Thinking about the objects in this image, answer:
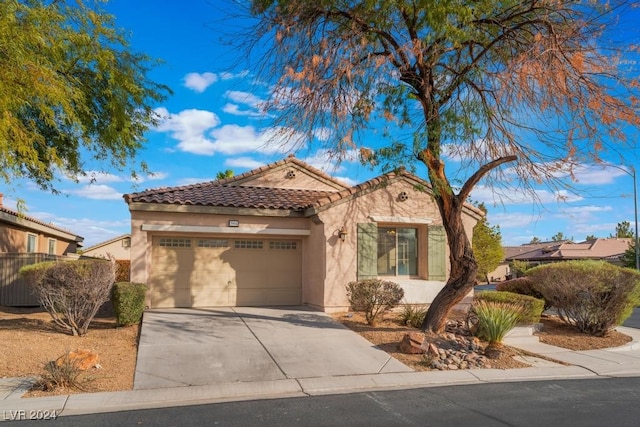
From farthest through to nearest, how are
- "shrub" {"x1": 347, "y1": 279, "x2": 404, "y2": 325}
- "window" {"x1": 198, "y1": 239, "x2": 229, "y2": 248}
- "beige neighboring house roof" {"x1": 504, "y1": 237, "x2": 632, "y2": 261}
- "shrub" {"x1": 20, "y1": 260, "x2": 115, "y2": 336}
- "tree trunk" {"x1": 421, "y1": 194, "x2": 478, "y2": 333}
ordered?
"beige neighboring house roof" {"x1": 504, "y1": 237, "x2": 632, "y2": 261}
"window" {"x1": 198, "y1": 239, "x2": 229, "y2": 248}
"shrub" {"x1": 347, "y1": 279, "x2": 404, "y2": 325}
"tree trunk" {"x1": 421, "y1": 194, "x2": 478, "y2": 333}
"shrub" {"x1": 20, "y1": 260, "x2": 115, "y2": 336}

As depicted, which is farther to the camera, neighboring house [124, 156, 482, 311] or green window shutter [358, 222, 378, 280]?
green window shutter [358, 222, 378, 280]

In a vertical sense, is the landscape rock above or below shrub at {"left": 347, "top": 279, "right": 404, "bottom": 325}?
below

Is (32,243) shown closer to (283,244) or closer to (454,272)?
(283,244)

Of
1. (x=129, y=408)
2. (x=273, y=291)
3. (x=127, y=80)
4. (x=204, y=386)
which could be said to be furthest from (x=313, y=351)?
(x=127, y=80)

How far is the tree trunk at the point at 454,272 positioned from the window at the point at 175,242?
288 inches

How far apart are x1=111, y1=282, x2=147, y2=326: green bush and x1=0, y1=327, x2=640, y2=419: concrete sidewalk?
14.7ft

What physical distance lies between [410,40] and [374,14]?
98cm

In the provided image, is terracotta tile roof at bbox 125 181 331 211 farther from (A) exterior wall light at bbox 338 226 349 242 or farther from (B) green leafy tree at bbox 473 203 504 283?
(B) green leafy tree at bbox 473 203 504 283

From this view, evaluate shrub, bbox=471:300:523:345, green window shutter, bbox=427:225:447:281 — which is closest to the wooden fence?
green window shutter, bbox=427:225:447:281

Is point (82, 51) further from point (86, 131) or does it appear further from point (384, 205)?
point (384, 205)

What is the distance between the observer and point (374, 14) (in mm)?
10773

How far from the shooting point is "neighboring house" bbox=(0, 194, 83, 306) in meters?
16.3

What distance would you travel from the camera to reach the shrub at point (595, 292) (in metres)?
11.8

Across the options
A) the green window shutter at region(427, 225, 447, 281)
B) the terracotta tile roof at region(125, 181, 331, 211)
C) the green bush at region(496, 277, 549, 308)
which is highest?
the terracotta tile roof at region(125, 181, 331, 211)
